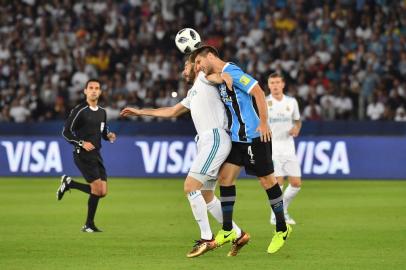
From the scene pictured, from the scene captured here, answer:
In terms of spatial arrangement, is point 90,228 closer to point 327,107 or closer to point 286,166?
point 286,166

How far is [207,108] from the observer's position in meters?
10.8

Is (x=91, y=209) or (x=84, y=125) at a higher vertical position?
(x=84, y=125)

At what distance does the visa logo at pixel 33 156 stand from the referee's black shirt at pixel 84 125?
10457mm

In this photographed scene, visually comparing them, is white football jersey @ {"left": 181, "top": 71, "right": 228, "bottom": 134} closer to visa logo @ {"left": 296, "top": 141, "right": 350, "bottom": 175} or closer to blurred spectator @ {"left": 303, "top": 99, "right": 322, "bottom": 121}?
visa logo @ {"left": 296, "top": 141, "right": 350, "bottom": 175}

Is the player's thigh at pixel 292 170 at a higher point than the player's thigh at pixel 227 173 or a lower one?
lower

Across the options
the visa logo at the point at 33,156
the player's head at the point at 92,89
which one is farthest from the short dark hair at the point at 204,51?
the visa logo at the point at 33,156

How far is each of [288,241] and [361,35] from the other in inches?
684

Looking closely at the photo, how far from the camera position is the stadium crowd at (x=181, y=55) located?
88.5ft

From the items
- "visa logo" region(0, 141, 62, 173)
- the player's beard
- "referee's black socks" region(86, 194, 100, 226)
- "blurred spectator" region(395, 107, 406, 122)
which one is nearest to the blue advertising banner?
"visa logo" region(0, 141, 62, 173)

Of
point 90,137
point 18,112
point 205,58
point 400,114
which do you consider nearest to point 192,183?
point 205,58

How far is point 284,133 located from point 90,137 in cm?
305

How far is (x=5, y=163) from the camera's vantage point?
24.4 meters

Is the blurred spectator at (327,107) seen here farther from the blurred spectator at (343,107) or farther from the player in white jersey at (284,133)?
the player in white jersey at (284,133)

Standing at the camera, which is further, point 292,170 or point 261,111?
point 292,170
